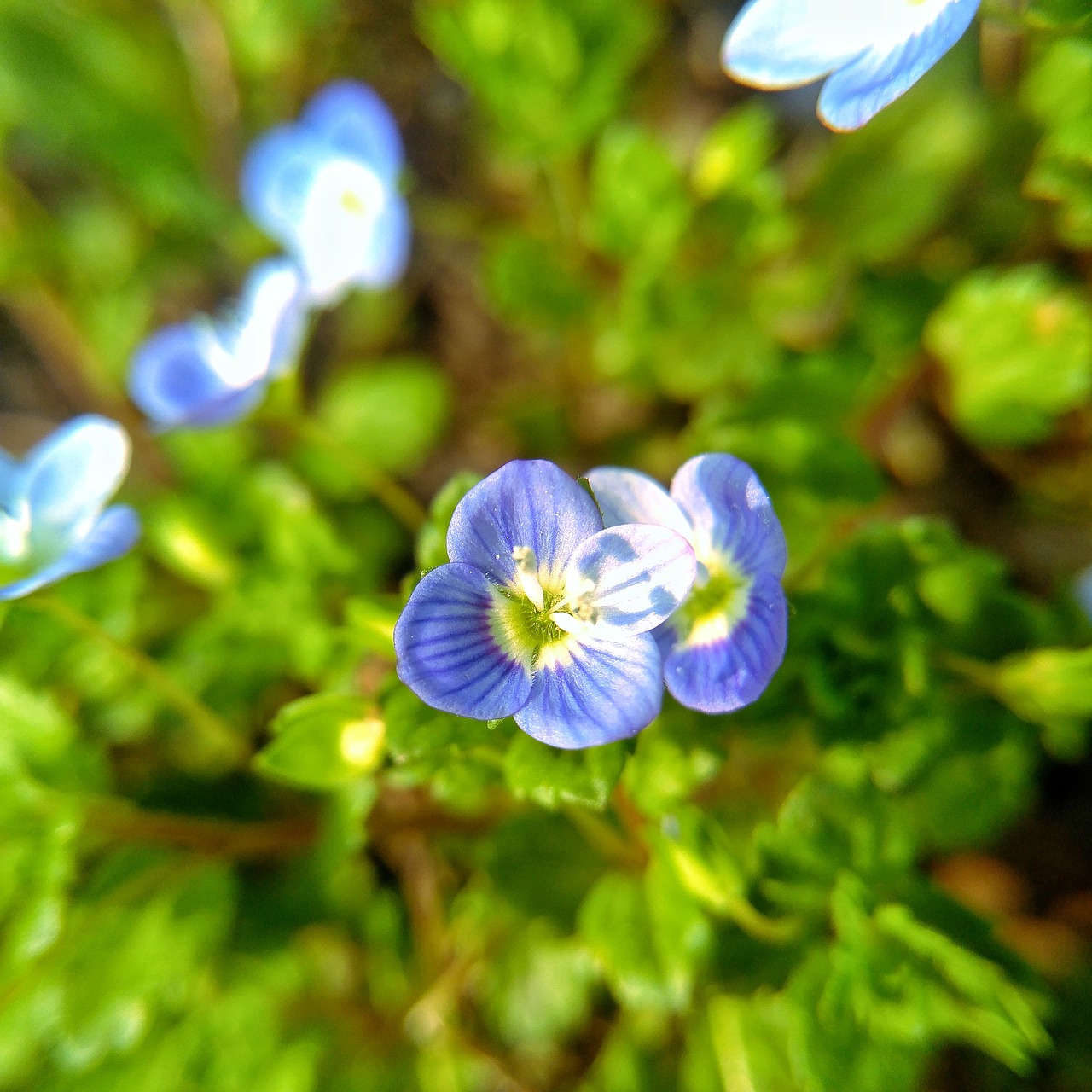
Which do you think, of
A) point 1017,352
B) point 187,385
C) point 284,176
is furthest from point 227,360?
point 1017,352

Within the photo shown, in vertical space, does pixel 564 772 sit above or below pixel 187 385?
below

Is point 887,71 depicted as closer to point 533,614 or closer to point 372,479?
point 533,614

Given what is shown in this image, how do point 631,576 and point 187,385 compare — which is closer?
point 631,576

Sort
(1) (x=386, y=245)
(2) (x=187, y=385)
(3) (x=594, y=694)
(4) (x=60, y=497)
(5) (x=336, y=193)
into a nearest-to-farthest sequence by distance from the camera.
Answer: (3) (x=594, y=694), (4) (x=60, y=497), (2) (x=187, y=385), (1) (x=386, y=245), (5) (x=336, y=193)

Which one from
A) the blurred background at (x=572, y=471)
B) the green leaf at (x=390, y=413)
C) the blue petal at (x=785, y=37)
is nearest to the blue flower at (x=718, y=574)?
the blurred background at (x=572, y=471)

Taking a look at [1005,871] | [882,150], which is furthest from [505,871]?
[882,150]

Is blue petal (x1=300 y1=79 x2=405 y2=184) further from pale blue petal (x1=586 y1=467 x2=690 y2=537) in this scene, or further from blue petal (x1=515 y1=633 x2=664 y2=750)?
blue petal (x1=515 y1=633 x2=664 y2=750)

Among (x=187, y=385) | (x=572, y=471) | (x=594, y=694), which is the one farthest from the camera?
(x=572, y=471)
